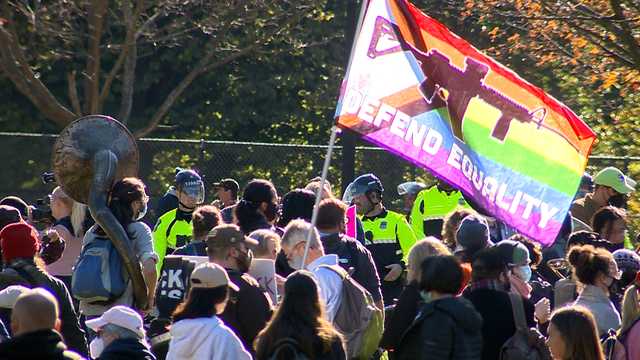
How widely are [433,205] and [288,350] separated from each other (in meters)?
6.50

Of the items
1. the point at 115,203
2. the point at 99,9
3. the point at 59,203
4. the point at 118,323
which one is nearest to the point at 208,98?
the point at 99,9

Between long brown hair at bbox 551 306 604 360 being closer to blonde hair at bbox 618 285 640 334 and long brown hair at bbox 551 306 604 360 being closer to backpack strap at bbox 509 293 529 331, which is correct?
backpack strap at bbox 509 293 529 331

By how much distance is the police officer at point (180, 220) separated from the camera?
11.3 meters

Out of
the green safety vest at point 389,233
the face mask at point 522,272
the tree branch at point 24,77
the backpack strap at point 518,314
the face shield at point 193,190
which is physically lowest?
the tree branch at point 24,77

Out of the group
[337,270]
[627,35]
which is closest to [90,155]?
[337,270]

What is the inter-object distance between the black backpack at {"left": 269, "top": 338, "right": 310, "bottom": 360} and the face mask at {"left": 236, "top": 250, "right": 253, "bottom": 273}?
144 centimetres

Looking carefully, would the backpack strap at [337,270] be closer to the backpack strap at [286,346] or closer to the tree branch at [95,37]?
the backpack strap at [286,346]

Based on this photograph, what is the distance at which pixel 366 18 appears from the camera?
939 cm

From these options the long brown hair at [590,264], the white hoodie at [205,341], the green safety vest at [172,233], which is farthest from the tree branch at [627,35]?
the white hoodie at [205,341]

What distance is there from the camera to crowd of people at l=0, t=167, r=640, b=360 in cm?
694

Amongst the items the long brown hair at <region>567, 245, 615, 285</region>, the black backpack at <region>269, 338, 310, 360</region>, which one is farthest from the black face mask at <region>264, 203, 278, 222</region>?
the black backpack at <region>269, 338, 310, 360</region>

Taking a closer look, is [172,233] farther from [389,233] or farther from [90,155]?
[389,233]

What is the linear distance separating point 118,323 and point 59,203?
4.68m

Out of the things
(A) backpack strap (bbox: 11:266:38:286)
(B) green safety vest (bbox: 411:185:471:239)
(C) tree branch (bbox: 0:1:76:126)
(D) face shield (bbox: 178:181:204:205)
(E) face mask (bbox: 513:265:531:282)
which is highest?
(E) face mask (bbox: 513:265:531:282)
